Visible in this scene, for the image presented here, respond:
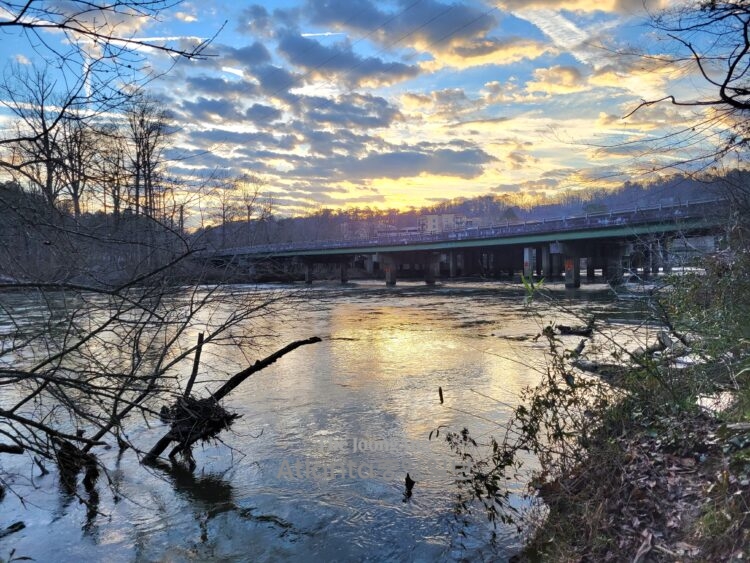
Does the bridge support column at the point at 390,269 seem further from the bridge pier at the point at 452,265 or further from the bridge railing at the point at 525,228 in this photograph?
the bridge pier at the point at 452,265

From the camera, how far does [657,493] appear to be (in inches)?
192

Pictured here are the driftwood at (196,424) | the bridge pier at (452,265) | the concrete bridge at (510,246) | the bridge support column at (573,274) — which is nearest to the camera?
the driftwood at (196,424)

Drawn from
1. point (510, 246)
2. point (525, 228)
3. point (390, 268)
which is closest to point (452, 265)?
point (510, 246)

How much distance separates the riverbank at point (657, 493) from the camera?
399 cm

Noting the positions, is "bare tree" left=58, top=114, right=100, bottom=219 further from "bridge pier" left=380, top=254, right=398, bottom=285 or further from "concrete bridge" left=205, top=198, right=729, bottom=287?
"bridge pier" left=380, top=254, right=398, bottom=285

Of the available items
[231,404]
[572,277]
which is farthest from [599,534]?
[572,277]

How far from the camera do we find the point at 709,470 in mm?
4855

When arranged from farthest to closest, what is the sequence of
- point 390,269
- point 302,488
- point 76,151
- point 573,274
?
point 390,269
point 573,274
point 302,488
point 76,151

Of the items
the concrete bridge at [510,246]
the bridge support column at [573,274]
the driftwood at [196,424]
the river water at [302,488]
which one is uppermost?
the concrete bridge at [510,246]

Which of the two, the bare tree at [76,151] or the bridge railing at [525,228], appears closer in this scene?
the bare tree at [76,151]

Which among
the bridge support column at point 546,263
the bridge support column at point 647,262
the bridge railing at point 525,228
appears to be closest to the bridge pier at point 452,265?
the bridge support column at point 546,263

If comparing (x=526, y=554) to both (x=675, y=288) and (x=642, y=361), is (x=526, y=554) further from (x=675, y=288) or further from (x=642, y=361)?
(x=675, y=288)

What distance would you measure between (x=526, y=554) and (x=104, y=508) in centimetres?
571

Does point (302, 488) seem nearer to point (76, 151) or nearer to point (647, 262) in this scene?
point (76, 151)
